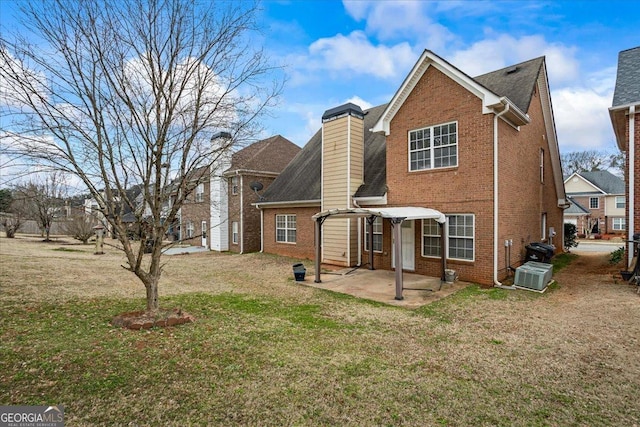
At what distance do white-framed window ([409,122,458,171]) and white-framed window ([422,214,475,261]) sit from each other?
190 centimetres

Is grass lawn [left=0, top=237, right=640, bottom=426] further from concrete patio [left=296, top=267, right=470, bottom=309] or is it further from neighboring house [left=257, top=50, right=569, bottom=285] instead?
neighboring house [left=257, top=50, right=569, bottom=285]

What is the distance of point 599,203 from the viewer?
125 feet

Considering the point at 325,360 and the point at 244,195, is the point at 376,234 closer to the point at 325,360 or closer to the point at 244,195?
the point at 325,360

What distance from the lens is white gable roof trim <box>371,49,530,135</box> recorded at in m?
9.79

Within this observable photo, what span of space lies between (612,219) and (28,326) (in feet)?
165

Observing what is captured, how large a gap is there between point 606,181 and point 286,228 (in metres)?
42.0

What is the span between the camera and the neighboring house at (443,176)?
398 inches

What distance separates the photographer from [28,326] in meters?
5.74

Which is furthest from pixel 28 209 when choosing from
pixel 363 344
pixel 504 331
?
pixel 504 331

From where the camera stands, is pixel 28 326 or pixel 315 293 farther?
pixel 315 293

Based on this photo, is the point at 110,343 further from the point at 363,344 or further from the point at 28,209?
the point at 28,209

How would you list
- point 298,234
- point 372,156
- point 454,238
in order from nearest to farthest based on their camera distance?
1. point 454,238
2. point 372,156
3. point 298,234

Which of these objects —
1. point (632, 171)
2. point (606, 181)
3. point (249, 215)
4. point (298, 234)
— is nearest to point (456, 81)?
point (632, 171)

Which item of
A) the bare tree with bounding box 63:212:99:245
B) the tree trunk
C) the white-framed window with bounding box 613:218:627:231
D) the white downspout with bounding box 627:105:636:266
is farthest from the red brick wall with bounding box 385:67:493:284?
the white-framed window with bounding box 613:218:627:231
